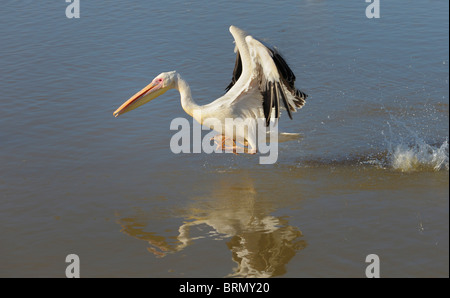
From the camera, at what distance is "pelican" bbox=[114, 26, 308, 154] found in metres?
8.48

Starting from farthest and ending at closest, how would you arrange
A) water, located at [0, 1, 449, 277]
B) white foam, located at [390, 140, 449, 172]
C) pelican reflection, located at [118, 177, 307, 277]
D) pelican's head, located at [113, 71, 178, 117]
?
pelican's head, located at [113, 71, 178, 117] < white foam, located at [390, 140, 449, 172] < water, located at [0, 1, 449, 277] < pelican reflection, located at [118, 177, 307, 277]

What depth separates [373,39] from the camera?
13.4 metres

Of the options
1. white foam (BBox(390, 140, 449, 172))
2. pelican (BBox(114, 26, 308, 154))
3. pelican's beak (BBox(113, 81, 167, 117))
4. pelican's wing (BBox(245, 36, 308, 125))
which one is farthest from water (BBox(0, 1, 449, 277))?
pelican's wing (BBox(245, 36, 308, 125))

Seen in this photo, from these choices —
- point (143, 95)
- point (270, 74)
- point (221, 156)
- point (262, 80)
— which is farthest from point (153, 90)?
point (270, 74)

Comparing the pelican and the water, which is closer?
the water

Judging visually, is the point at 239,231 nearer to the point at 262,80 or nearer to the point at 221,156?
the point at 262,80

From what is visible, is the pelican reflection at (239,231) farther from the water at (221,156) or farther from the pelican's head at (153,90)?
the pelican's head at (153,90)

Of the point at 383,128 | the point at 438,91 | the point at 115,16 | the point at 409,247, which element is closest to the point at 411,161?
the point at 383,128

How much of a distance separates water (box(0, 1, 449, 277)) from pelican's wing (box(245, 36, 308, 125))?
1.15m

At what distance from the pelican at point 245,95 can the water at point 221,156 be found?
691mm

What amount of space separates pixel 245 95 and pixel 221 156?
3.97 feet

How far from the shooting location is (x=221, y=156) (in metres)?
9.96

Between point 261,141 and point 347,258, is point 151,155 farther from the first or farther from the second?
point 347,258

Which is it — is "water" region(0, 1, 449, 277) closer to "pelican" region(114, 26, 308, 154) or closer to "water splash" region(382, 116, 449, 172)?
"water splash" region(382, 116, 449, 172)
